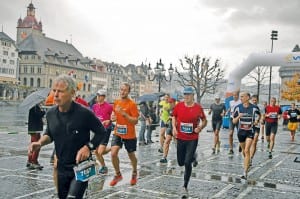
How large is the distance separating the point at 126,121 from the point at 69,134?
3806mm

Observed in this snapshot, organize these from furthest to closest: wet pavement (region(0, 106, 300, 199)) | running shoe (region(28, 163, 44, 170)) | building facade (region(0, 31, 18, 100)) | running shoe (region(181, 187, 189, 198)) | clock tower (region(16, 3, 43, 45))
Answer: clock tower (region(16, 3, 43, 45)), building facade (region(0, 31, 18, 100)), running shoe (region(28, 163, 44, 170)), wet pavement (region(0, 106, 300, 199)), running shoe (region(181, 187, 189, 198))

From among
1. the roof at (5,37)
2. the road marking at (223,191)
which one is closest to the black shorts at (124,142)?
the road marking at (223,191)

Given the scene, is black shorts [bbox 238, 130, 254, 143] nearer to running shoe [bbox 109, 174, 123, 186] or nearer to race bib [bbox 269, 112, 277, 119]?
running shoe [bbox 109, 174, 123, 186]

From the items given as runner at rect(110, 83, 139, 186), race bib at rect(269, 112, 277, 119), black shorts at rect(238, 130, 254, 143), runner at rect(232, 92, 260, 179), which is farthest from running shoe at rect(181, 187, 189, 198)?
race bib at rect(269, 112, 277, 119)

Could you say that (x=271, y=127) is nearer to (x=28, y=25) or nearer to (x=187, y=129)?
(x=187, y=129)

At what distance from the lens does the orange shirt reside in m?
8.03

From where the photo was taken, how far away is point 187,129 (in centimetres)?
768

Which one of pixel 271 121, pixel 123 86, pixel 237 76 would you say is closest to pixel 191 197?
pixel 123 86

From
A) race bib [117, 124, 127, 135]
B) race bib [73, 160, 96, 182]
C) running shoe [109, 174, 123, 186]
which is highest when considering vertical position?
race bib [117, 124, 127, 135]

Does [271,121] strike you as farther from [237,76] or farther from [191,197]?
[237,76]

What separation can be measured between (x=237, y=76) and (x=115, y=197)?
22.4 m

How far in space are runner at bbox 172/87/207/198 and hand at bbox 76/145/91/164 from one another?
139 inches

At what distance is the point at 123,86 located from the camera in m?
8.11

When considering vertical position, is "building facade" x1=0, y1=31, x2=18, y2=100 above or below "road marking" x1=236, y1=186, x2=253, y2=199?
above
